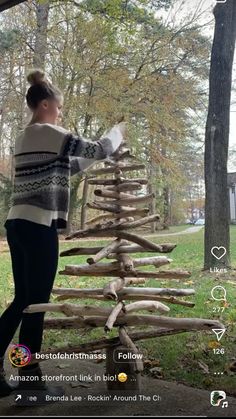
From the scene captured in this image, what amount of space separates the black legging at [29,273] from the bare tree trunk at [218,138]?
615mm

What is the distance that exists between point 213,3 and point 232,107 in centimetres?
39

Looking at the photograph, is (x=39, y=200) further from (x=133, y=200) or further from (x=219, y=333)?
(x=219, y=333)

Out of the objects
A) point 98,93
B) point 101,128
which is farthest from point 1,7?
point 101,128

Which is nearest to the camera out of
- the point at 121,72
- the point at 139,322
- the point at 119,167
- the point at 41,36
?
the point at 139,322

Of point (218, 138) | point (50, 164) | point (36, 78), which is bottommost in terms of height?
point (50, 164)

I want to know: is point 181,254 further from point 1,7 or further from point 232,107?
point 1,7

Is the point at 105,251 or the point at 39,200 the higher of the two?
the point at 39,200

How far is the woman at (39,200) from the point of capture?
138cm

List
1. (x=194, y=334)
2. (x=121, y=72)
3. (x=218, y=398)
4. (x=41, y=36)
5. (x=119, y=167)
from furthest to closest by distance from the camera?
(x=41, y=36) < (x=121, y=72) < (x=194, y=334) < (x=119, y=167) < (x=218, y=398)

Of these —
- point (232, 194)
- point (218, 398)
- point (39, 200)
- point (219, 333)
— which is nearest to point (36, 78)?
point (39, 200)

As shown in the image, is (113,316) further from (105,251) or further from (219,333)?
(219,333)

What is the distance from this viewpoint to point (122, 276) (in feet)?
5.01

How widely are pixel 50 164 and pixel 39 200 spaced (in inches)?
4.7

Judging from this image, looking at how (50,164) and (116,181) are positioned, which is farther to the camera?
(116,181)
